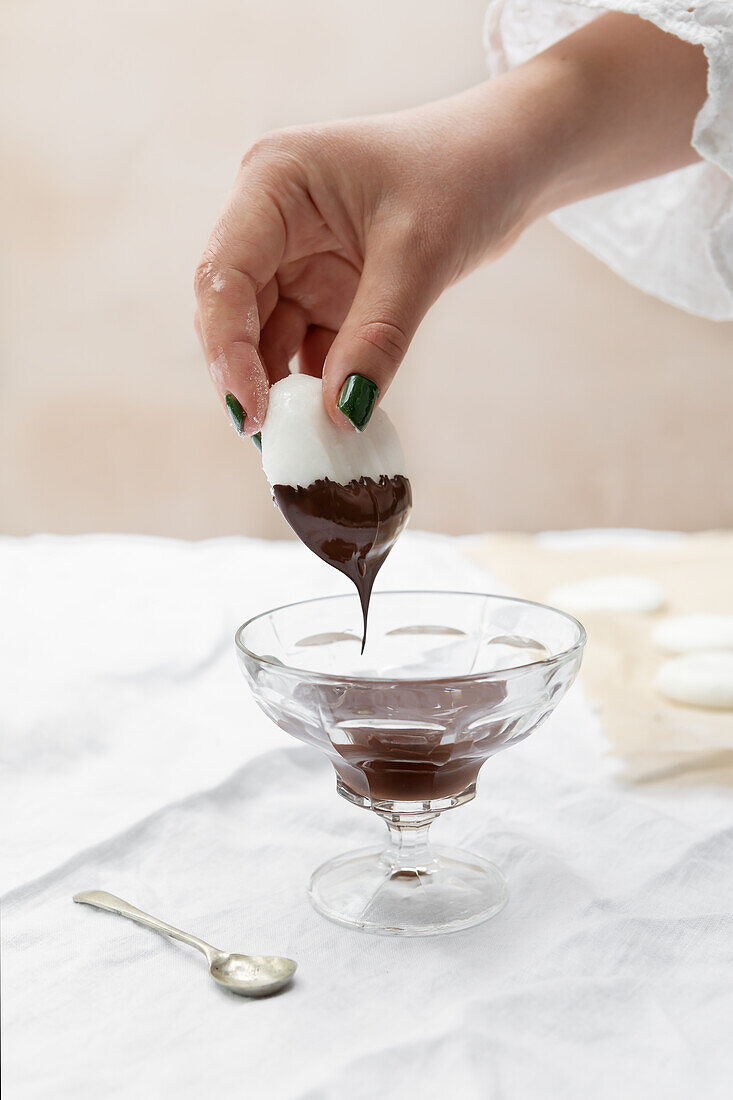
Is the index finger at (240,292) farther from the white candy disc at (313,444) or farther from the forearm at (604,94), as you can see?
the forearm at (604,94)

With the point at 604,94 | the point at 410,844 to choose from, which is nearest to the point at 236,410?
the point at 410,844

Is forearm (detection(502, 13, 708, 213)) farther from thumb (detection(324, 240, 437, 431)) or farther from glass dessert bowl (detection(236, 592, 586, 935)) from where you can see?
glass dessert bowl (detection(236, 592, 586, 935))

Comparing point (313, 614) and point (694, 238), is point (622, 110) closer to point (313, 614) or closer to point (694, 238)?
point (694, 238)

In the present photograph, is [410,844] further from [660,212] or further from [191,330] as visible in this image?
[191,330]

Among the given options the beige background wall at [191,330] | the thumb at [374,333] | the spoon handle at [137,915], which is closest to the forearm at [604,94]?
the thumb at [374,333]

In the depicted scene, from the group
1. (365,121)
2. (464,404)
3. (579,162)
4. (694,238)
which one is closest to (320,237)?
(365,121)
